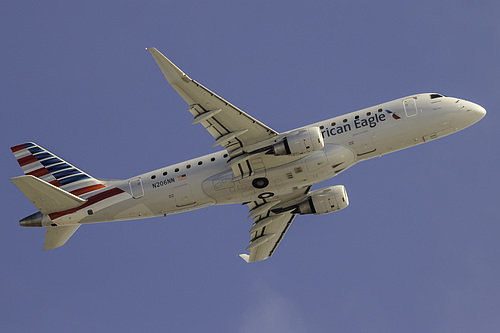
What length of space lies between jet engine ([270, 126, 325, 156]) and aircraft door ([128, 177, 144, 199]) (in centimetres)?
1177

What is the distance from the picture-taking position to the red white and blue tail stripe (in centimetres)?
5847

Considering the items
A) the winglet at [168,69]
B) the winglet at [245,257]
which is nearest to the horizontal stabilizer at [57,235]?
the winglet at [245,257]

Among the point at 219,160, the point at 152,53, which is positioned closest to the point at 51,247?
the point at 219,160

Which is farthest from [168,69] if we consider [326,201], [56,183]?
[326,201]

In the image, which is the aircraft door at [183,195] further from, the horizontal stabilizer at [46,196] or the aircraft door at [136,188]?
the horizontal stabilizer at [46,196]

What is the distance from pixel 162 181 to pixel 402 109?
1960cm

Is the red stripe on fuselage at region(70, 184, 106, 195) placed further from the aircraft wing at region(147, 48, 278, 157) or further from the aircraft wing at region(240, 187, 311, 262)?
the aircraft wing at region(240, 187, 311, 262)

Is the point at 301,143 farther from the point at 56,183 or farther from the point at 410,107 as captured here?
the point at 56,183

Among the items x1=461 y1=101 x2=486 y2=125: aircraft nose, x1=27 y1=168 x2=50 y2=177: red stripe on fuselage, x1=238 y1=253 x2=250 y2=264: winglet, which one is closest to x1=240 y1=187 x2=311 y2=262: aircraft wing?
x1=238 y1=253 x2=250 y2=264: winglet

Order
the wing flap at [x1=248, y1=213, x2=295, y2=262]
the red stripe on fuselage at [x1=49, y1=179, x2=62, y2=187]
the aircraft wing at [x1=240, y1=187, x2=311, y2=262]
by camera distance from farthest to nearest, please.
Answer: the wing flap at [x1=248, y1=213, x2=295, y2=262]
the aircraft wing at [x1=240, y1=187, x2=311, y2=262]
the red stripe on fuselage at [x1=49, y1=179, x2=62, y2=187]

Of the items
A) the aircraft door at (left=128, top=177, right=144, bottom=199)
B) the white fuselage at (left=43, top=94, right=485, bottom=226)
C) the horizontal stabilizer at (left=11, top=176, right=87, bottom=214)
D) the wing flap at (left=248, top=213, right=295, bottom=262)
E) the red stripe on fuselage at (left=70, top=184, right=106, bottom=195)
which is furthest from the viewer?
the wing flap at (left=248, top=213, right=295, bottom=262)

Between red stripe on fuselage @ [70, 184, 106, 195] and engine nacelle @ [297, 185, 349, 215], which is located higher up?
red stripe on fuselage @ [70, 184, 106, 195]

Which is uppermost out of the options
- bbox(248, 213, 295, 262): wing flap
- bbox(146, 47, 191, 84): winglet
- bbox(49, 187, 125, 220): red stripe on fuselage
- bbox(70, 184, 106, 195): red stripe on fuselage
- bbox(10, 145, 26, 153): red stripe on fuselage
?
bbox(10, 145, 26, 153): red stripe on fuselage

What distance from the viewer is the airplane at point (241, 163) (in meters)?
52.0
